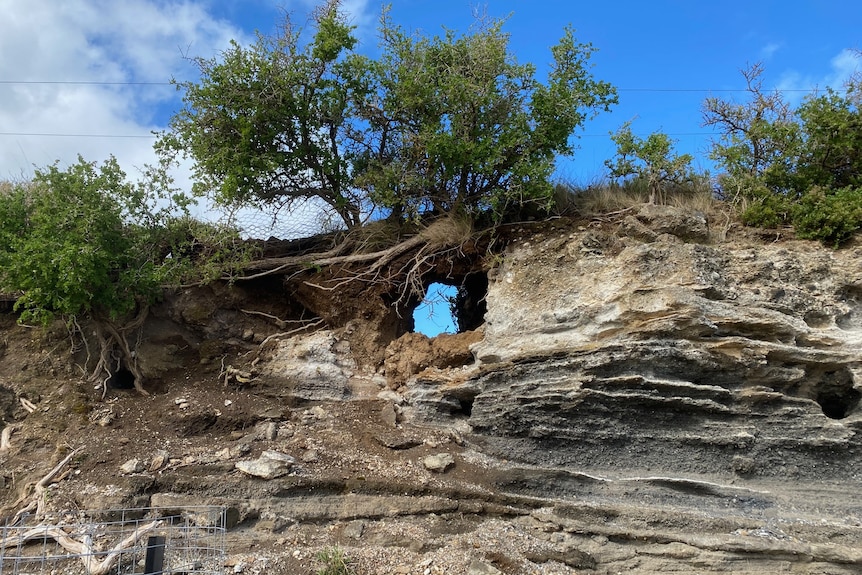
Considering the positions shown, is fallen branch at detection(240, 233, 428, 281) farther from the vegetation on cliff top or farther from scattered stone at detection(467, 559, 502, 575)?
scattered stone at detection(467, 559, 502, 575)

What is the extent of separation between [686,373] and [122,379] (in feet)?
23.1

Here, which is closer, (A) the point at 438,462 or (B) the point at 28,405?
(A) the point at 438,462

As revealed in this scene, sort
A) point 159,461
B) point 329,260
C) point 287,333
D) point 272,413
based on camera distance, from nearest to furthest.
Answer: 1. point 159,461
2. point 272,413
3. point 287,333
4. point 329,260

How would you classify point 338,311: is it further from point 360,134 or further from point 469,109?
point 469,109

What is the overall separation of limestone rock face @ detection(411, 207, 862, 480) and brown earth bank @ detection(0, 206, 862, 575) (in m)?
0.02

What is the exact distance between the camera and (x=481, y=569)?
18.4 ft

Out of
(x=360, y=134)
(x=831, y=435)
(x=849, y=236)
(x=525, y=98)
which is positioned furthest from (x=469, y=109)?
(x=831, y=435)

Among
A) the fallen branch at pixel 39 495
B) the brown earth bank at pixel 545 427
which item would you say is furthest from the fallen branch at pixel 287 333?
the fallen branch at pixel 39 495

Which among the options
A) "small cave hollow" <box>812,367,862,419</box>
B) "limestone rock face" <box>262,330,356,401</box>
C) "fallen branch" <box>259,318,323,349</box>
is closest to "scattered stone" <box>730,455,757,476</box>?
"small cave hollow" <box>812,367,862,419</box>

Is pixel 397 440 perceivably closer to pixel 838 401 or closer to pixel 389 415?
pixel 389 415

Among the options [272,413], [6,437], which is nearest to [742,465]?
[272,413]

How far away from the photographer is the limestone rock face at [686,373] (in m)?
6.79

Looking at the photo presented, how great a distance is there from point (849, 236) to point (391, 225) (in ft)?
18.9

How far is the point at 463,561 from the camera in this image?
578cm
